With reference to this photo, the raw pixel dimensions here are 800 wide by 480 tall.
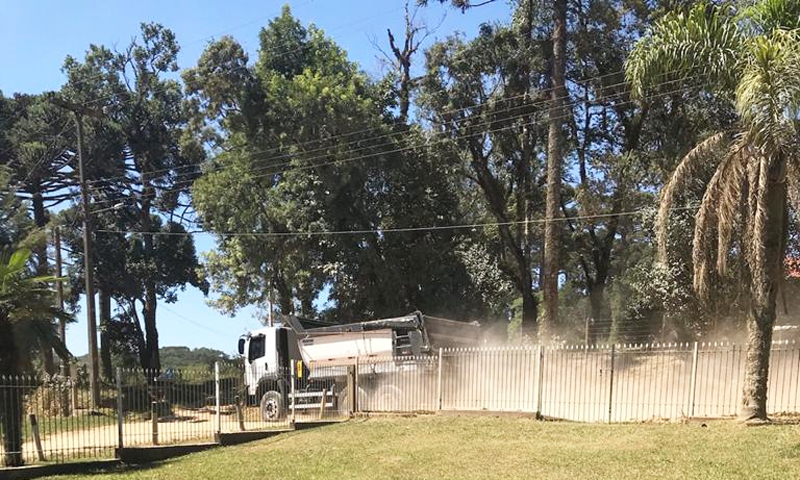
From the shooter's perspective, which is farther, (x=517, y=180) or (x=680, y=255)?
(x=517, y=180)

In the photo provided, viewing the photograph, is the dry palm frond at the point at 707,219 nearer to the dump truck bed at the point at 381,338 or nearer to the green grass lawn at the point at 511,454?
the green grass lawn at the point at 511,454

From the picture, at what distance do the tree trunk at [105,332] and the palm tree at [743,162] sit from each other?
42801mm

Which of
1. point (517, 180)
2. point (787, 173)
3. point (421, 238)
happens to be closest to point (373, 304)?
point (421, 238)

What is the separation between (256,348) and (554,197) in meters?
10.9

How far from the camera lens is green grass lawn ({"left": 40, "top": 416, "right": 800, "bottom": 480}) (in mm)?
9539

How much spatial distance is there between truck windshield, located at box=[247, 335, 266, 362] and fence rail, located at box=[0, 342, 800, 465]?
217 cm

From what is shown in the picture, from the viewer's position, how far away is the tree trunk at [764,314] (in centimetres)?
1251

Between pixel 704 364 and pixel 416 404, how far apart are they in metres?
7.26

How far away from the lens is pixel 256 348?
22109mm

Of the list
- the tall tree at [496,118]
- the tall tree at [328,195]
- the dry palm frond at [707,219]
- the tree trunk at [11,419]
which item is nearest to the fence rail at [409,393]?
the tree trunk at [11,419]

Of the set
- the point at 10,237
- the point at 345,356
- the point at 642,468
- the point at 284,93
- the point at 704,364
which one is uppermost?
the point at 284,93

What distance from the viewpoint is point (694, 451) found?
10469mm

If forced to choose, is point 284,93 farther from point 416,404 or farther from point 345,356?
point 416,404

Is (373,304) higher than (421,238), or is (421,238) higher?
(421,238)
